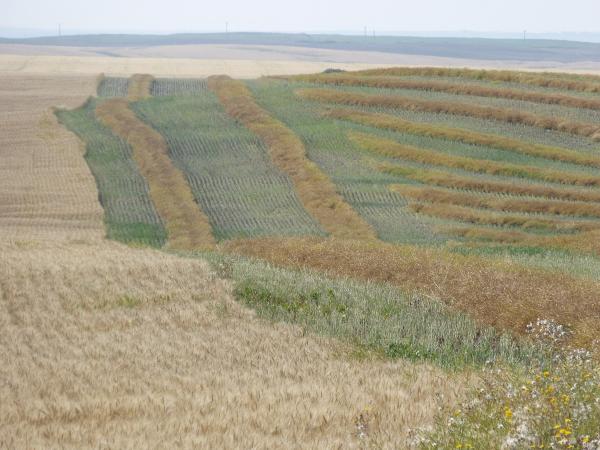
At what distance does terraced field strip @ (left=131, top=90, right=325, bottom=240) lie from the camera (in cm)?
3975

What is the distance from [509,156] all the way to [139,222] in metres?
20.0

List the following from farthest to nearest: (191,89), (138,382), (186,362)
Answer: (191,89)
(186,362)
(138,382)

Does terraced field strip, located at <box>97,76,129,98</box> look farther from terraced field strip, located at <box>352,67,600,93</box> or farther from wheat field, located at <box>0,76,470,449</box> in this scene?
wheat field, located at <box>0,76,470,449</box>

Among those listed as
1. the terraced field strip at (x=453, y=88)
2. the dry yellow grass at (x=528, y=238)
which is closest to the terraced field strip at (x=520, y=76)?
the terraced field strip at (x=453, y=88)

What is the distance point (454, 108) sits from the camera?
196 ft

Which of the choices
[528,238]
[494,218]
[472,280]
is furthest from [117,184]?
[472,280]

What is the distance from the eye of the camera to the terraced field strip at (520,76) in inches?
2630

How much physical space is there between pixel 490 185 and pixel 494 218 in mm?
5431

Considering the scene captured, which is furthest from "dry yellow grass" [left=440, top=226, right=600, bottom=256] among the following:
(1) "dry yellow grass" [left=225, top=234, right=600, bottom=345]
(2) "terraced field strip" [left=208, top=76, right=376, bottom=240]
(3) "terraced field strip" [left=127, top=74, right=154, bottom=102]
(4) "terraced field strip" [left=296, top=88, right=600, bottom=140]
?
(3) "terraced field strip" [left=127, top=74, right=154, bottom=102]

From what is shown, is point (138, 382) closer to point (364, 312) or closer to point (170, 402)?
point (170, 402)

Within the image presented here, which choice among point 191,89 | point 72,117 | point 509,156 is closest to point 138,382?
Result: point 509,156

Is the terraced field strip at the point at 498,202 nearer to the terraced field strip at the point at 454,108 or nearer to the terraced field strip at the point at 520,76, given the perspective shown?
the terraced field strip at the point at 454,108

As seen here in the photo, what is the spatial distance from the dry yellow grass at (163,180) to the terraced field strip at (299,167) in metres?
4.88

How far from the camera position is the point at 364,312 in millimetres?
19094
